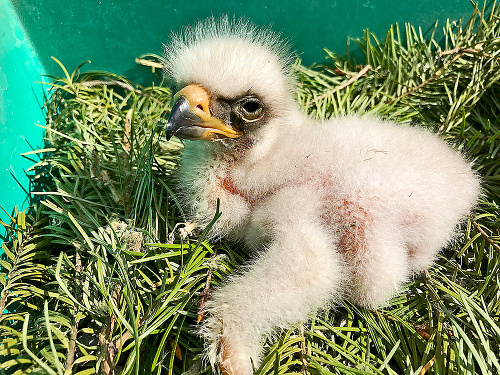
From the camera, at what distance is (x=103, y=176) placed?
4.28 feet

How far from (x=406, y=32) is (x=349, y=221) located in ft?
3.27

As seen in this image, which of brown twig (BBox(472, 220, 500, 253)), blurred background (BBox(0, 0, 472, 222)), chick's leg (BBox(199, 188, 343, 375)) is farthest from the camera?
blurred background (BBox(0, 0, 472, 222))

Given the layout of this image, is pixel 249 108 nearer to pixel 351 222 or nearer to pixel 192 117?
pixel 192 117

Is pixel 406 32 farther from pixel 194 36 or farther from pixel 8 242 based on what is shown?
pixel 8 242

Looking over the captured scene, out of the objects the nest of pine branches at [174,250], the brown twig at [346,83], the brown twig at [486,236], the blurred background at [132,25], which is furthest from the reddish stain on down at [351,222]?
the blurred background at [132,25]

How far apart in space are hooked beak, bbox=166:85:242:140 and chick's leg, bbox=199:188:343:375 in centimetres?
29

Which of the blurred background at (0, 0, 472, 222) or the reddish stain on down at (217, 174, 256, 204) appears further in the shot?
the blurred background at (0, 0, 472, 222)

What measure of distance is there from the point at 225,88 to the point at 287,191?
0.29m

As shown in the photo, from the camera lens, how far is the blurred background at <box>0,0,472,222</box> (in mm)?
1499

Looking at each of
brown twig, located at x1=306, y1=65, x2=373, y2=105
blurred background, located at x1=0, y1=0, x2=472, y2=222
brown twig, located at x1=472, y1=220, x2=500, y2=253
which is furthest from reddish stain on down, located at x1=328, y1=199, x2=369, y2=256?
blurred background, located at x1=0, y1=0, x2=472, y2=222

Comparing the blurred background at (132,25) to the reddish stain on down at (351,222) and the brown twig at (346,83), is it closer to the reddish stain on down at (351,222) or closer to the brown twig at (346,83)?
the brown twig at (346,83)

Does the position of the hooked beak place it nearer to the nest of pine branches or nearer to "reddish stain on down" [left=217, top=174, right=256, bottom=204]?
"reddish stain on down" [left=217, top=174, right=256, bottom=204]

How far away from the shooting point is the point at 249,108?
1060 mm

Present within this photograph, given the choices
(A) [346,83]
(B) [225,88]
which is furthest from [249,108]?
(A) [346,83]
